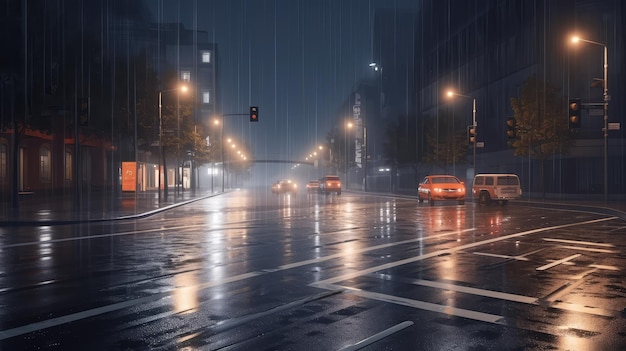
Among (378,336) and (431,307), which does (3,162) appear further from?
(378,336)

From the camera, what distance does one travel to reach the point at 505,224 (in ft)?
71.7

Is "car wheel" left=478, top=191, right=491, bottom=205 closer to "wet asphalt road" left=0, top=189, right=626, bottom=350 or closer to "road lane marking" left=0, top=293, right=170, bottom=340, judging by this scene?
"wet asphalt road" left=0, top=189, right=626, bottom=350

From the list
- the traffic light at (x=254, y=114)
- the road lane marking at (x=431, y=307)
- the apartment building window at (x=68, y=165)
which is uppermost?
the traffic light at (x=254, y=114)

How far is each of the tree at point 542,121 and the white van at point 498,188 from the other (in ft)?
30.8

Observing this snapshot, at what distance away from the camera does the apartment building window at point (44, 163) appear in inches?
1773

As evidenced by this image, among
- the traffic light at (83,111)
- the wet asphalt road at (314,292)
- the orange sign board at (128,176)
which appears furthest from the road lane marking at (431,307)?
the orange sign board at (128,176)

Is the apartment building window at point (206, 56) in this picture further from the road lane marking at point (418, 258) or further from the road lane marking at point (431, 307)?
the road lane marking at point (431, 307)

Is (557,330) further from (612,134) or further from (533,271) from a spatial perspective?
(612,134)

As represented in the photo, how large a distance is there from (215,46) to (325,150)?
33.9 metres

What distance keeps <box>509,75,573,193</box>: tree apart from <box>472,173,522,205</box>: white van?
30.8 feet

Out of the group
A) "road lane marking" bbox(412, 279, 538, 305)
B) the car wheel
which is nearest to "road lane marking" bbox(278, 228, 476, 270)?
"road lane marking" bbox(412, 279, 538, 305)

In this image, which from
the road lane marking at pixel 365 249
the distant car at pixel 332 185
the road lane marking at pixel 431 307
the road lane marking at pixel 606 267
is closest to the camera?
the road lane marking at pixel 431 307

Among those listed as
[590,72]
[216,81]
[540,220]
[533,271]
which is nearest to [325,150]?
[216,81]

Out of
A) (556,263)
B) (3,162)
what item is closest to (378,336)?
(556,263)
